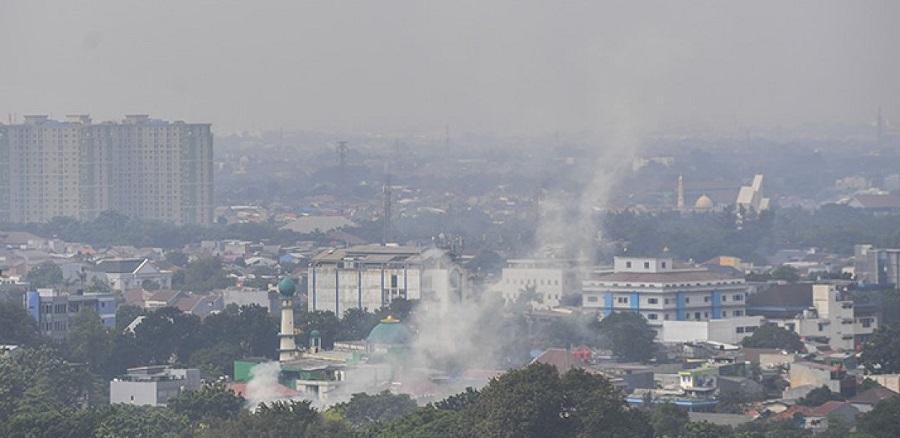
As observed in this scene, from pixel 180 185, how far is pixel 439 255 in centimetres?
3606

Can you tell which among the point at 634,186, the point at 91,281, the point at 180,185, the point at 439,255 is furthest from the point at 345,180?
the point at 439,255

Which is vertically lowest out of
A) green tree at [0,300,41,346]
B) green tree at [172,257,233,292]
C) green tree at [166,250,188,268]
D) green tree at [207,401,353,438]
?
green tree at [207,401,353,438]

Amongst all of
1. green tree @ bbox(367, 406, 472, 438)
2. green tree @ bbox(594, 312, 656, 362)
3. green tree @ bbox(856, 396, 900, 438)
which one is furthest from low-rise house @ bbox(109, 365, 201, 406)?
green tree @ bbox(856, 396, 900, 438)

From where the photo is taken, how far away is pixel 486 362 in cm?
3086

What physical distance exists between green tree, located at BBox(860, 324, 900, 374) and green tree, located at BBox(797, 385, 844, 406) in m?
2.52

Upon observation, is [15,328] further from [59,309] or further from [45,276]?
[45,276]

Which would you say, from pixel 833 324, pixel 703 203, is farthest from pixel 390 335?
pixel 703 203

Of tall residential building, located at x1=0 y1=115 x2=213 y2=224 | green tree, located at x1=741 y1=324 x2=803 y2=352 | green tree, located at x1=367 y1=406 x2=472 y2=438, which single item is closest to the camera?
green tree, located at x1=367 y1=406 x2=472 y2=438

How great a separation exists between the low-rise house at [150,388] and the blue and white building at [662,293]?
10.5m

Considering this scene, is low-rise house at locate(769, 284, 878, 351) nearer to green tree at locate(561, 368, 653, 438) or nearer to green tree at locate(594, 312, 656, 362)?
green tree at locate(594, 312, 656, 362)

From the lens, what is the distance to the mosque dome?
71088mm

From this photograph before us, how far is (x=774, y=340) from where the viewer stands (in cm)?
3462

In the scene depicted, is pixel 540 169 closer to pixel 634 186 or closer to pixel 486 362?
pixel 634 186

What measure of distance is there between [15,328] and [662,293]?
32.2 feet
